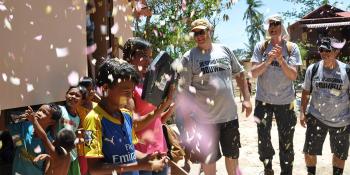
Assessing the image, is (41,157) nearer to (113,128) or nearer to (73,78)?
(113,128)

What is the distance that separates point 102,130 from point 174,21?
26.2ft

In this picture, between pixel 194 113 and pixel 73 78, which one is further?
pixel 194 113

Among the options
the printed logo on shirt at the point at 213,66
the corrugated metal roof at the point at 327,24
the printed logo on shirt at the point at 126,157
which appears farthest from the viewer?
the corrugated metal roof at the point at 327,24

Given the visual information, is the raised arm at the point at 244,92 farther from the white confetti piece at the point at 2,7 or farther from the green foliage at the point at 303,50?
the green foliage at the point at 303,50

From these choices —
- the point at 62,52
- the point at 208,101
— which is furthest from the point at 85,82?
the point at 208,101

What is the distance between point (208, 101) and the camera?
471 centimetres

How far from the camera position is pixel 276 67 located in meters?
5.20

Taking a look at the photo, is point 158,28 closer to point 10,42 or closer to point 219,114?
point 219,114

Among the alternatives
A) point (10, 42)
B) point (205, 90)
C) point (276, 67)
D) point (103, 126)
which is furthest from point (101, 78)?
point (276, 67)

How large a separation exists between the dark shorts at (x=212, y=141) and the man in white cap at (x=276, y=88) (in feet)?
2.31

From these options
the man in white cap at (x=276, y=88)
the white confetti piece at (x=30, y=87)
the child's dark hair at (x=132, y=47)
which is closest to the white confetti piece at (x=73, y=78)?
the white confetti piece at (x=30, y=87)

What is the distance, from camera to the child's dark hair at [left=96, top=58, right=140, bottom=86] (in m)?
2.48

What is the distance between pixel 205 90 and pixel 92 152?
244 centimetres

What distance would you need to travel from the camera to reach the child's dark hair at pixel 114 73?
2.48 m
